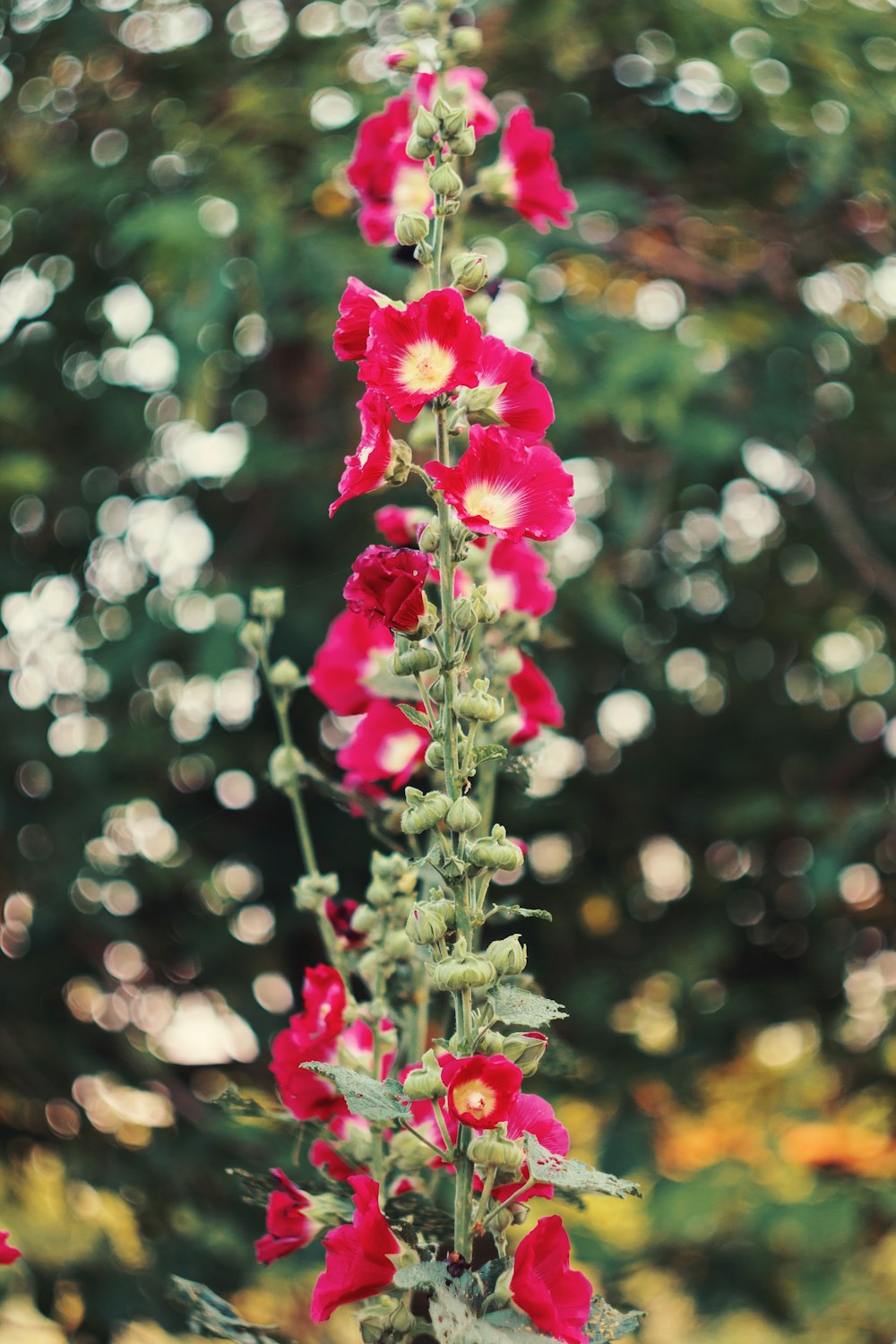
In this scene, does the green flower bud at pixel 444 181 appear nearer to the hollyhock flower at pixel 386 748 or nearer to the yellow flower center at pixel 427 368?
the yellow flower center at pixel 427 368

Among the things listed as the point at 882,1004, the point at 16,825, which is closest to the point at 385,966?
the point at 16,825

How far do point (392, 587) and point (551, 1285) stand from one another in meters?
0.27

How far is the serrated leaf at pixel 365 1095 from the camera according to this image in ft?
1.45

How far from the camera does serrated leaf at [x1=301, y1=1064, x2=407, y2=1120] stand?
1.45 ft

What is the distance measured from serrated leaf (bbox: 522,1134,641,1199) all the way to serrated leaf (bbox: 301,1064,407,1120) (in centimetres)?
5

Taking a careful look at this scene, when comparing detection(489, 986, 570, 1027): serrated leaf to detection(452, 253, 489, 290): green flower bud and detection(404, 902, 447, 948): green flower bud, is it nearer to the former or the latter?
detection(404, 902, 447, 948): green flower bud

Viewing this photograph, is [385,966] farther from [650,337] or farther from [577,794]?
[577,794]

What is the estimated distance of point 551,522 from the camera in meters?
0.51

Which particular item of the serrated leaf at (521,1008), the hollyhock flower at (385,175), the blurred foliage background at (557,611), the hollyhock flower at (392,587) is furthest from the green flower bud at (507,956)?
the blurred foliage background at (557,611)

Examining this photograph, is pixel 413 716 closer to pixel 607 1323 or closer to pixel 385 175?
pixel 607 1323

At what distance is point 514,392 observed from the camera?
518mm

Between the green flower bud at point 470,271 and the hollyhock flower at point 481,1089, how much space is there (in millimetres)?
315

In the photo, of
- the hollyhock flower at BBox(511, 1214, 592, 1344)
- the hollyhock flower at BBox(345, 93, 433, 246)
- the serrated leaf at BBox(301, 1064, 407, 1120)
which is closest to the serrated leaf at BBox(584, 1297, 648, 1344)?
the hollyhock flower at BBox(511, 1214, 592, 1344)

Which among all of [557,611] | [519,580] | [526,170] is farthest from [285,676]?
[557,611]
